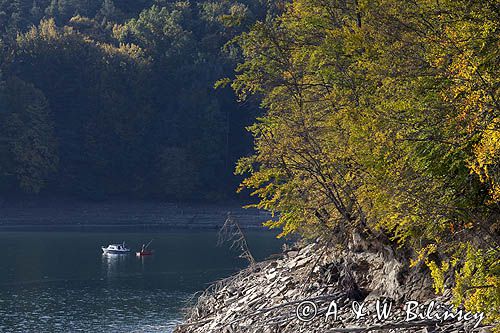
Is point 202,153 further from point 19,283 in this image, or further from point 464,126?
point 464,126

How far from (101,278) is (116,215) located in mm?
33322

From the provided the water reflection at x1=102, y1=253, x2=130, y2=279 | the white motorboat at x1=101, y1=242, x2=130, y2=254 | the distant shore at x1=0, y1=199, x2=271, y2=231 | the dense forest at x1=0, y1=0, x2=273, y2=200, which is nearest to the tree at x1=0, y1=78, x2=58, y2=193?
the dense forest at x1=0, y1=0, x2=273, y2=200

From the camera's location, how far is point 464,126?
1538 cm

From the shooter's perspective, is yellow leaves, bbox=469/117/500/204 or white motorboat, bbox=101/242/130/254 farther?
white motorboat, bbox=101/242/130/254

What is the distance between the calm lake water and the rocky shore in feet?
27.7

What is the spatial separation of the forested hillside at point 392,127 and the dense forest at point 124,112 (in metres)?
65.0

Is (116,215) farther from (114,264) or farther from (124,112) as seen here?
(114,264)

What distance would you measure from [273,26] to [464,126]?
25.1 feet

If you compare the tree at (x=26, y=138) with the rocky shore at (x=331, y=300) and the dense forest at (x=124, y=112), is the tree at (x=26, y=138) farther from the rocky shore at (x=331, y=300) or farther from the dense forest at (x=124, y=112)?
the rocky shore at (x=331, y=300)

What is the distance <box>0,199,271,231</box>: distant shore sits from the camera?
7931cm

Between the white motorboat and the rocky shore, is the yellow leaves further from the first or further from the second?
the white motorboat

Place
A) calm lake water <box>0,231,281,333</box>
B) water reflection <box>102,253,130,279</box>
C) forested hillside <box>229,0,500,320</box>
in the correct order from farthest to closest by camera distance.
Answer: water reflection <box>102,253,130,279</box> < calm lake water <box>0,231,281,333</box> < forested hillside <box>229,0,500,320</box>

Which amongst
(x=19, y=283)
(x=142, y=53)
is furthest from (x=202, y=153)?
(x=19, y=283)

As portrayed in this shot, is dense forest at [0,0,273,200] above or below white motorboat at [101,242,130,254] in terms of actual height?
above
